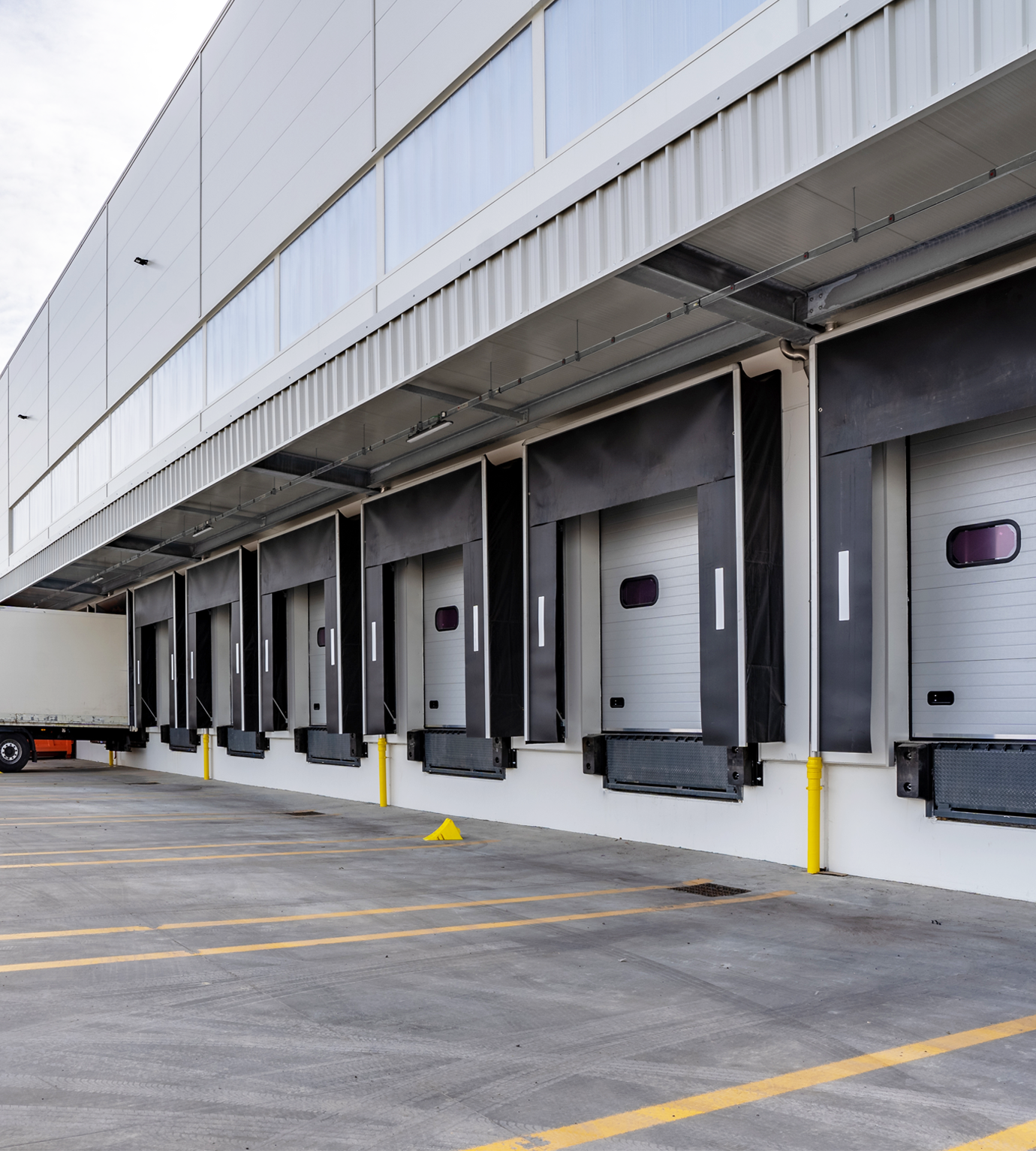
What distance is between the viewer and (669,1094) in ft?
12.8

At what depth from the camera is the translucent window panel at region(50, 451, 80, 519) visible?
29625 millimetres

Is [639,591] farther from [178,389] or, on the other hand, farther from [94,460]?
[94,460]

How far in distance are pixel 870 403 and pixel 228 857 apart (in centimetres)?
744

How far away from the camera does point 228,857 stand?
10.4 meters

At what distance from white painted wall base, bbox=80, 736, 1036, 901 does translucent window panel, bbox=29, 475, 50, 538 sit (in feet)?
71.2

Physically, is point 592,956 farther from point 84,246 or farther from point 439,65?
point 84,246

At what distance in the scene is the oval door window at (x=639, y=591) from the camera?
38.0 ft

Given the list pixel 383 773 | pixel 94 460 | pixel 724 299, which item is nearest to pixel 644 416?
pixel 724 299

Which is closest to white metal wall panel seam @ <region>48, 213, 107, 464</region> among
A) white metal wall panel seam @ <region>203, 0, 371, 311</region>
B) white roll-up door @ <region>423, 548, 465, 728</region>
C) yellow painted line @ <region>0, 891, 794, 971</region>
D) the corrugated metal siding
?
white metal wall panel seam @ <region>203, 0, 371, 311</region>

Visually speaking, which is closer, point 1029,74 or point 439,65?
point 1029,74

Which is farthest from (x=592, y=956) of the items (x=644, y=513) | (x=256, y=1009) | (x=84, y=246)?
(x=84, y=246)

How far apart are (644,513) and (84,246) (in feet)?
76.0

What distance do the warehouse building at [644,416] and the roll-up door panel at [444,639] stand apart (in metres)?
0.08

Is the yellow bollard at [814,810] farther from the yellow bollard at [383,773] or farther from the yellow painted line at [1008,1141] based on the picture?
the yellow bollard at [383,773]
